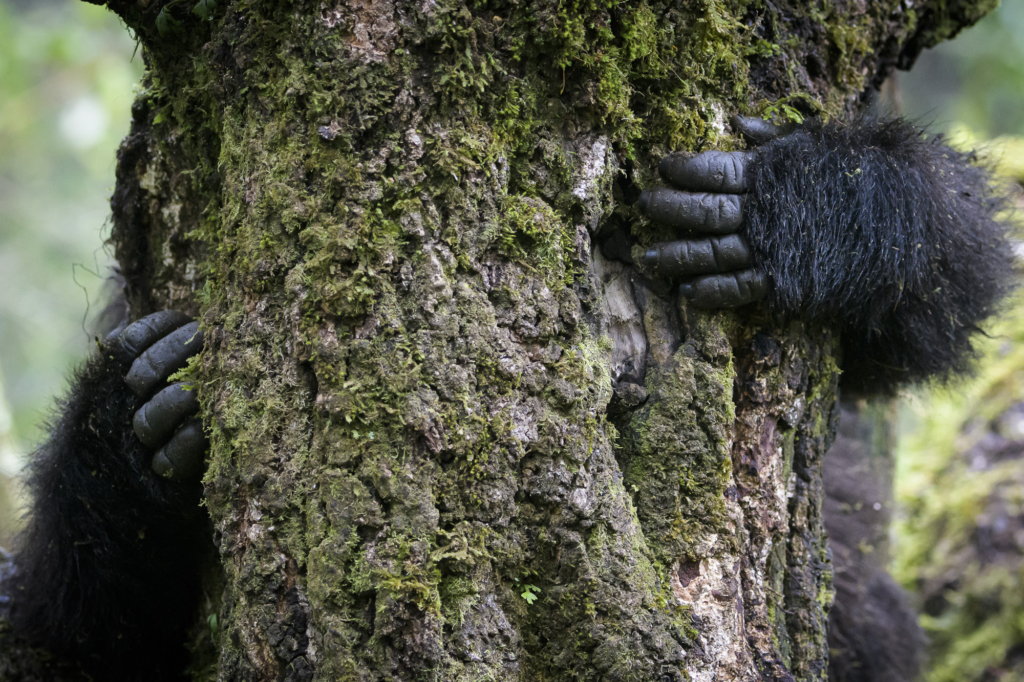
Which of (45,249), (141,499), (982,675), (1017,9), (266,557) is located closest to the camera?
(266,557)

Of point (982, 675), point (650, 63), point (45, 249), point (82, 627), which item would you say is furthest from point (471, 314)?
point (45, 249)

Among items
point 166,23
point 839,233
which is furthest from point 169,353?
point 839,233

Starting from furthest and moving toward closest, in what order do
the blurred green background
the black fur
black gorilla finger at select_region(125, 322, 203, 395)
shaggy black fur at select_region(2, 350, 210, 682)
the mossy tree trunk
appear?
the blurred green background → the black fur → shaggy black fur at select_region(2, 350, 210, 682) → black gorilla finger at select_region(125, 322, 203, 395) → the mossy tree trunk

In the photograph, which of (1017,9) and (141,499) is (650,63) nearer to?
(141,499)

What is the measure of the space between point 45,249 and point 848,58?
1143 centimetres

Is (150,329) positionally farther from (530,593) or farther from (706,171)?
(706,171)

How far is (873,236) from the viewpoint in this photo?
5.56ft

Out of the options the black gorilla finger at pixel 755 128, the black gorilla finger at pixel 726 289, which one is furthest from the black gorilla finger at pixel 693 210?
the black gorilla finger at pixel 755 128

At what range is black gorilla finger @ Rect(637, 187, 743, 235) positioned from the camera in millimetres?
1538

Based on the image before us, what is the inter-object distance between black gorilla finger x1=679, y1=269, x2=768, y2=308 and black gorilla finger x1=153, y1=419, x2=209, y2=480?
1.11 meters

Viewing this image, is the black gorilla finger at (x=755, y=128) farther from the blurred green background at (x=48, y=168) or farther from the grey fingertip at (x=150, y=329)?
the blurred green background at (x=48, y=168)

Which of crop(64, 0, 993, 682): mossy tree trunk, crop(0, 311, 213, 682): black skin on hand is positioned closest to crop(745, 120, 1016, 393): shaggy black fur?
crop(64, 0, 993, 682): mossy tree trunk

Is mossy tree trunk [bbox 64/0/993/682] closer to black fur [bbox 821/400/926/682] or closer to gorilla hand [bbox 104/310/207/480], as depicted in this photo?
gorilla hand [bbox 104/310/207/480]

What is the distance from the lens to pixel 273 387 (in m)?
1.36
